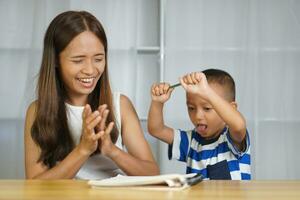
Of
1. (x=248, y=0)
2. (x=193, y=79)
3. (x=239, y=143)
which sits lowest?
(x=239, y=143)

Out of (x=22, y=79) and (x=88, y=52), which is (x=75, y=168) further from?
(x=22, y=79)

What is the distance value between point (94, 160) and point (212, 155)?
0.38m

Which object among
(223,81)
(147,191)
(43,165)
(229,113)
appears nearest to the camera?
(147,191)

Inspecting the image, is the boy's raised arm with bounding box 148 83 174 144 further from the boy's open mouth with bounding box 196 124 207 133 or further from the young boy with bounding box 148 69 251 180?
the boy's open mouth with bounding box 196 124 207 133

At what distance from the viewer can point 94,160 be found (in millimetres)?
1656

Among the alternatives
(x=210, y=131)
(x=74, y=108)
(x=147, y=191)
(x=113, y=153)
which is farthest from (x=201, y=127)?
(x=147, y=191)

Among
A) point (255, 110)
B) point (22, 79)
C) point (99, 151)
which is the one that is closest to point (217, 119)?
point (99, 151)

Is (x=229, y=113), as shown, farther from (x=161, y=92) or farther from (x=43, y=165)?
(x=43, y=165)

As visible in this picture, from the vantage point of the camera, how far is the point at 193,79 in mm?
1495

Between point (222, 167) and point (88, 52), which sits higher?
point (88, 52)

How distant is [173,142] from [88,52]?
1.39ft

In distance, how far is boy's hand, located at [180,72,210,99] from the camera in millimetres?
1486

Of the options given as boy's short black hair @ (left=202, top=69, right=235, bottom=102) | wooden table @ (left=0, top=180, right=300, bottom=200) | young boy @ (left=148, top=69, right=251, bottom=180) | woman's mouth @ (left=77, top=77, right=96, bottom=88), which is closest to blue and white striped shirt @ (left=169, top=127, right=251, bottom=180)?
young boy @ (left=148, top=69, right=251, bottom=180)

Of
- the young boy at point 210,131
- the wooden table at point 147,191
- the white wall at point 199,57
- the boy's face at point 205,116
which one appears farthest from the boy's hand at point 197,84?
the white wall at point 199,57
